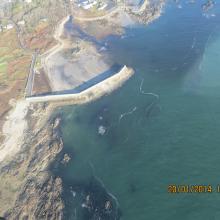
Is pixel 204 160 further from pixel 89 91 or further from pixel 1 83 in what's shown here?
pixel 1 83

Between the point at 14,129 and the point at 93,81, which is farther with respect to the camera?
the point at 93,81

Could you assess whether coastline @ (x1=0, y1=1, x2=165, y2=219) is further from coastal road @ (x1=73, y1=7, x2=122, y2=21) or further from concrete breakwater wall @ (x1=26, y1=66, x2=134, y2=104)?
coastal road @ (x1=73, y1=7, x2=122, y2=21)

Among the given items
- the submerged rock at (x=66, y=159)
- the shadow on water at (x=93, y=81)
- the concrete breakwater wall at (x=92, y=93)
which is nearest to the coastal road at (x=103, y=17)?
the shadow on water at (x=93, y=81)

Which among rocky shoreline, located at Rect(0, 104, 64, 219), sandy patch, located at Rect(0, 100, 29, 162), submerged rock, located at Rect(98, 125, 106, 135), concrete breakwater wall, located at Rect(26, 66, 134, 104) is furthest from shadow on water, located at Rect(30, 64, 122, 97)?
submerged rock, located at Rect(98, 125, 106, 135)
